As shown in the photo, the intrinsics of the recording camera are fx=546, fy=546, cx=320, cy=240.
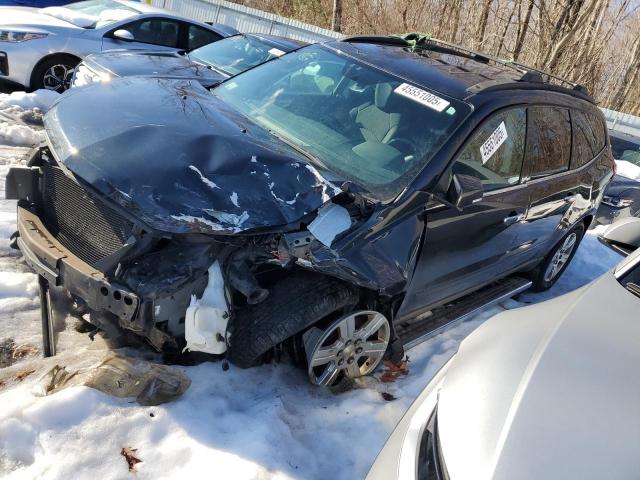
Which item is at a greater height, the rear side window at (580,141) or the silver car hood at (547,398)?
the rear side window at (580,141)

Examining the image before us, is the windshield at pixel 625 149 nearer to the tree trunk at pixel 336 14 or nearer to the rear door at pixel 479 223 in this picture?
the rear door at pixel 479 223

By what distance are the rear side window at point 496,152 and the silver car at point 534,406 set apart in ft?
3.84

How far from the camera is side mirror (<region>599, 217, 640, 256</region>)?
11.1ft

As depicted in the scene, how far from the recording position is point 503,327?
2.33 meters

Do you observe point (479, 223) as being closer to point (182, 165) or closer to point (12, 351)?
point (182, 165)

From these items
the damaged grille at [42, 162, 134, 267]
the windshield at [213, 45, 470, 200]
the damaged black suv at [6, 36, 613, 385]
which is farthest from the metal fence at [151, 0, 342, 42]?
the damaged grille at [42, 162, 134, 267]

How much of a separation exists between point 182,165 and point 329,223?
29.8 inches

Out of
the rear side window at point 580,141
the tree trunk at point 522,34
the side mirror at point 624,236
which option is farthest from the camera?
the tree trunk at point 522,34

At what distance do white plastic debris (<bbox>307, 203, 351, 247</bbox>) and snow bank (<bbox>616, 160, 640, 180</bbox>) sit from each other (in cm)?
788

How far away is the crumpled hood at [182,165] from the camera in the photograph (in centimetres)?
246

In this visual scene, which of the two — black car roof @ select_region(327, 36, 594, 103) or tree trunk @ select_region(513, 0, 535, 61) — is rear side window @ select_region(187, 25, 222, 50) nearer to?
black car roof @ select_region(327, 36, 594, 103)

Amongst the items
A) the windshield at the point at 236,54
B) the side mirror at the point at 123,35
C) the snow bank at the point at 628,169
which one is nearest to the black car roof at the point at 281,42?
the windshield at the point at 236,54

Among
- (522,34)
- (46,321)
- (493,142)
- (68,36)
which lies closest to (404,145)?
(493,142)

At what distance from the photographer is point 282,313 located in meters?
2.77
